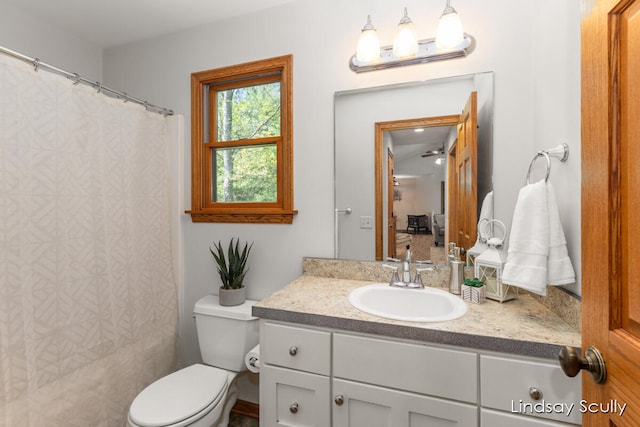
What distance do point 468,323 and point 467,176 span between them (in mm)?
750

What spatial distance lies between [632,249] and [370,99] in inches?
50.4

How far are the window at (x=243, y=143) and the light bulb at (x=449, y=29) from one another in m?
0.80

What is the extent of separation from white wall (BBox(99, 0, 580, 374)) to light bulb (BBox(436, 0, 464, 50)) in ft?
0.33

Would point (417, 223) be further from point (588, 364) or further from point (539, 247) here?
point (588, 364)

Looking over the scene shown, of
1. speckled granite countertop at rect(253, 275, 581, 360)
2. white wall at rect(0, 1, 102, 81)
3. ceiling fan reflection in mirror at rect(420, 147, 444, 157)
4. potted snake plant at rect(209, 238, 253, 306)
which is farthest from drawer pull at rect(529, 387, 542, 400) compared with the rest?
white wall at rect(0, 1, 102, 81)

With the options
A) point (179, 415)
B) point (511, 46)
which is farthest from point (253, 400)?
point (511, 46)

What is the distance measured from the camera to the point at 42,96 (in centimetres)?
130

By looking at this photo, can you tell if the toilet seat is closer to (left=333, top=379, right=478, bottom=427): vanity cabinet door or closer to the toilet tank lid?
the toilet tank lid

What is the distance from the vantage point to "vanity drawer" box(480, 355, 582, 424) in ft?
2.77

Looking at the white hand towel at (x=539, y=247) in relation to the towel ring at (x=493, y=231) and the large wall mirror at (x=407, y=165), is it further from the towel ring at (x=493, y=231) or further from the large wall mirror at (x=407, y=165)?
the large wall mirror at (x=407, y=165)

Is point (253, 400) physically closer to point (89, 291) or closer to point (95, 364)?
point (95, 364)

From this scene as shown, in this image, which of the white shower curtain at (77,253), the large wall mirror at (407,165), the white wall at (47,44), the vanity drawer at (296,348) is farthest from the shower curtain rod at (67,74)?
the vanity drawer at (296,348)

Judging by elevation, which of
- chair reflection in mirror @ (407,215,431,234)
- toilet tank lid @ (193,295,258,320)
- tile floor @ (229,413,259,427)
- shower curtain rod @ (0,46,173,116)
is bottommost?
tile floor @ (229,413,259,427)

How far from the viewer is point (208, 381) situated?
146 centimetres
